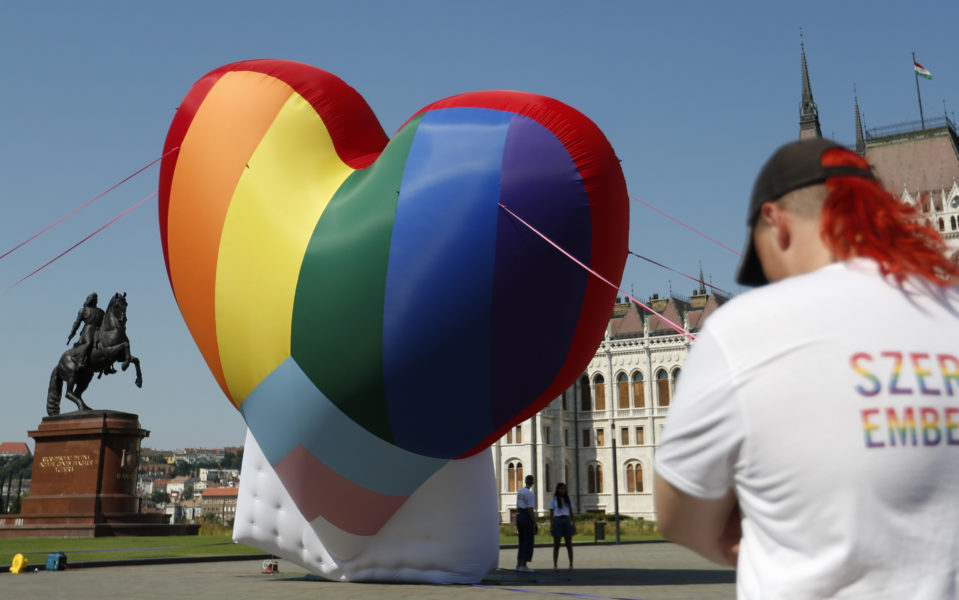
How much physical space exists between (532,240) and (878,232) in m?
7.05

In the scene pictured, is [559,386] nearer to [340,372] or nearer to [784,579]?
[340,372]

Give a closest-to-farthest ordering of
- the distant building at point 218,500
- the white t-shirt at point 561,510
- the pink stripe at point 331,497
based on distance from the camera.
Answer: the pink stripe at point 331,497 → the white t-shirt at point 561,510 → the distant building at point 218,500

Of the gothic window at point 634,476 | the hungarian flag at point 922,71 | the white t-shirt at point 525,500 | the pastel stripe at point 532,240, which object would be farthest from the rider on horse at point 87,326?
the hungarian flag at point 922,71

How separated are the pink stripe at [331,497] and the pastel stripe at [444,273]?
3.55ft

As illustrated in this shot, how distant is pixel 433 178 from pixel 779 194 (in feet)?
23.9

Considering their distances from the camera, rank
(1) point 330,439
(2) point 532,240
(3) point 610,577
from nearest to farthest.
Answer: (2) point 532,240 < (1) point 330,439 < (3) point 610,577

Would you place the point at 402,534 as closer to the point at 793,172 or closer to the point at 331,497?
the point at 331,497

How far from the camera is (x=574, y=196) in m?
8.89

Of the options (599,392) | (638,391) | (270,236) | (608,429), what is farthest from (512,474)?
(270,236)

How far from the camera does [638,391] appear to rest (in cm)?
6981

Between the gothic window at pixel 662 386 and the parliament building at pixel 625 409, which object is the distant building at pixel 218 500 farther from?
the gothic window at pixel 662 386

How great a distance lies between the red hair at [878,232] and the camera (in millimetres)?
1790

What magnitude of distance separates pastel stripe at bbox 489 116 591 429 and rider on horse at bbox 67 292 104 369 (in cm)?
1844

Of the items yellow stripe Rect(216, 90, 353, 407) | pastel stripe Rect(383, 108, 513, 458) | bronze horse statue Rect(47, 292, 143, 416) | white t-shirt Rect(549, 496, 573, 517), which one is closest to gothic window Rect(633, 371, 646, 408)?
bronze horse statue Rect(47, 292, 143, 416)
